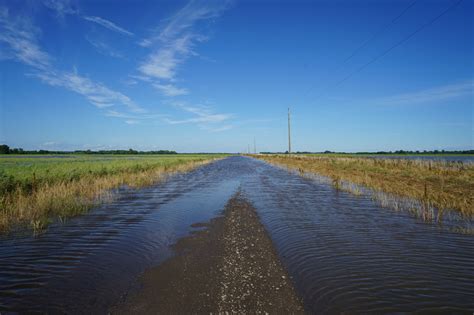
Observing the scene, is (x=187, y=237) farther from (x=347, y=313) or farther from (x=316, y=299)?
(x=347, y=313)

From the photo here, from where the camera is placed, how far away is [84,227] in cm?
954

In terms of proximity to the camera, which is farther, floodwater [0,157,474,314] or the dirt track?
floodwater [0,157,474,314]

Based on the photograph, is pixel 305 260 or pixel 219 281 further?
pixel 305 260

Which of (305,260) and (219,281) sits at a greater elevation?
(219,281)

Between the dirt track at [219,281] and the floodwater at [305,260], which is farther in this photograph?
the floodwater at [305,260]

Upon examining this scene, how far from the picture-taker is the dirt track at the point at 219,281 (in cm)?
426

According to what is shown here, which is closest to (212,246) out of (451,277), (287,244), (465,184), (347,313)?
(287,244)

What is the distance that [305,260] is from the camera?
6.39 m

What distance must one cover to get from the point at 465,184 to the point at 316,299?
61.1 feet

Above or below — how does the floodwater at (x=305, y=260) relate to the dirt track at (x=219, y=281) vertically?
below

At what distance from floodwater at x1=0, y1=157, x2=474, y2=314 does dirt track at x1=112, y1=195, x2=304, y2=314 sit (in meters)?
0.37

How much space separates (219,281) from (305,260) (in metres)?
2.50

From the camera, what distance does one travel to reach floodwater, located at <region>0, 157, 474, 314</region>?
15.1ft

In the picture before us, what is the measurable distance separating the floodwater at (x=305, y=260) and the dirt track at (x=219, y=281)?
1.20ft
